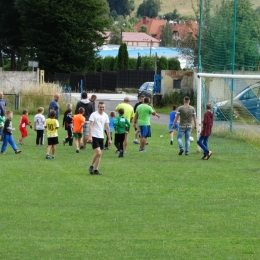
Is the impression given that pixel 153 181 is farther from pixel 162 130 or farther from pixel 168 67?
pixel 168 67

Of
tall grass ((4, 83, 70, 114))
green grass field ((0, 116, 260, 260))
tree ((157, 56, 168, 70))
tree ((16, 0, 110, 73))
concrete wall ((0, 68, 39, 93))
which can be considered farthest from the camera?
tree ((157, 56, 168, 70))

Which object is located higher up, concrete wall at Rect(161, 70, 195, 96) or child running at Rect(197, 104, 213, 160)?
concrete wall at Rect(161, 70, 195, 96)

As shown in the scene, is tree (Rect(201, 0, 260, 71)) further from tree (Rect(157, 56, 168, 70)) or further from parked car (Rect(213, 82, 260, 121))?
tree (Rect(157, 56, 168, 70))

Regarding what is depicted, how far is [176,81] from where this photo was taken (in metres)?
45.2

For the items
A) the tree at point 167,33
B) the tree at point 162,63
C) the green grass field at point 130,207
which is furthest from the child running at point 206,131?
the tree at point 167,33

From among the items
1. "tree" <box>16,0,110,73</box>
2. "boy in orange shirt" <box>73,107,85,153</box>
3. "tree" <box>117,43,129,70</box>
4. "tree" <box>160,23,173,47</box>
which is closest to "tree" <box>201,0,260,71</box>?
"boy in orange shirt" <box>73,107,85,153</box>

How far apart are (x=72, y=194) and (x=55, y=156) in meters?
7.33

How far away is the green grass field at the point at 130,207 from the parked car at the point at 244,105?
299 cm

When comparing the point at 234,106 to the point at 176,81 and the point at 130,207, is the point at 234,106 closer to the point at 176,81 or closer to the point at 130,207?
the point at 130,207

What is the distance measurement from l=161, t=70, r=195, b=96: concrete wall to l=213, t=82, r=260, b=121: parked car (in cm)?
1692

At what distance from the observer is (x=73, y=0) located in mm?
74938

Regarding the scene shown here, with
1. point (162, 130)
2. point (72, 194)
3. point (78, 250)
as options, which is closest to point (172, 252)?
point (78, 250)

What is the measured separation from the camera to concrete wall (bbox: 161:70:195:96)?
44.3 metres

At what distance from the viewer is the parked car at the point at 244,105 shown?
25844 millimetres
